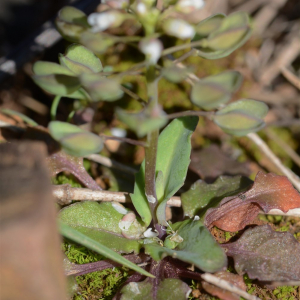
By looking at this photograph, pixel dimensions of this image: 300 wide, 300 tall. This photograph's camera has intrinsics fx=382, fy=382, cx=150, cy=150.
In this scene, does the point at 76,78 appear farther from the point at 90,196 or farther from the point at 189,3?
the point at 90,196

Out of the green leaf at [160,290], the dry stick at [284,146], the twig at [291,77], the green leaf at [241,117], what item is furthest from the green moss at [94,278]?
the twig at [291,77]

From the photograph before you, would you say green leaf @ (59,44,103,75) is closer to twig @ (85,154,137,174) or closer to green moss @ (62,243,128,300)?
twig @ (85,154,137,174)

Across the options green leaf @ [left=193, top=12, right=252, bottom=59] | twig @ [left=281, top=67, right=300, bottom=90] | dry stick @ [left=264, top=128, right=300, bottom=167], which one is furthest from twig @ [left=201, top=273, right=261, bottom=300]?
twig @ [left=281, top=67, right=300, bottom=90]

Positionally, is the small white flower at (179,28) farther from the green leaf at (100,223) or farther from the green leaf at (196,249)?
the green leaf at (100,223)

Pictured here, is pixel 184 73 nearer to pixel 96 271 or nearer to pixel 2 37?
pixel 96 271

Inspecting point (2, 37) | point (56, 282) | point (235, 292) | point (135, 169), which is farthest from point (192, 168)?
point (2, 37)

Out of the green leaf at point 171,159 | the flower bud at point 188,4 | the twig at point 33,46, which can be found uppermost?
the flower bud at point 188,4
